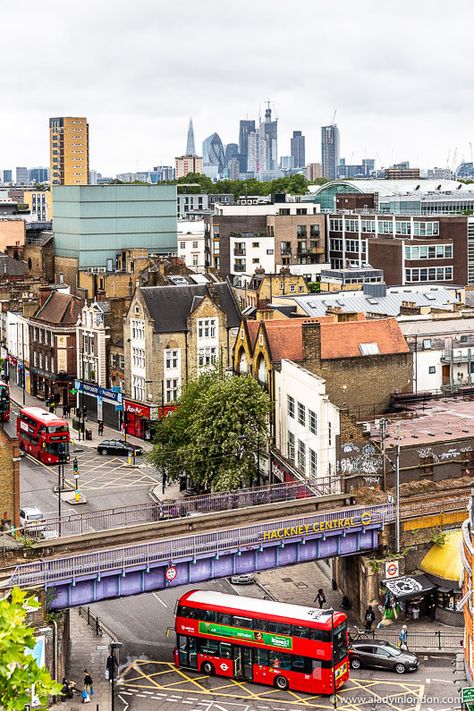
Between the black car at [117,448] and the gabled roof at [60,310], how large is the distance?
23901mm

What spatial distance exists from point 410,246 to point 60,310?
5285 centimetres

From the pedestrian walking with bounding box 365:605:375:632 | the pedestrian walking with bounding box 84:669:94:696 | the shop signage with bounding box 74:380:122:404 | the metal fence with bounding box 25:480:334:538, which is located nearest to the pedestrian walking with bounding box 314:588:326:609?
the pedestrian walking with bounding box 365:605:375:632

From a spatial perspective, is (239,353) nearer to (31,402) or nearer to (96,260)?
(31,402)

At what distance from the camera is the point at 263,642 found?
5878 cm

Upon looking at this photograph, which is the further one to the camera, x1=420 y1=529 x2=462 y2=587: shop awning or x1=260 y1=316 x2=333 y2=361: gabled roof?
x1=260 y1=316 x2=333 y2=361: gabled roof

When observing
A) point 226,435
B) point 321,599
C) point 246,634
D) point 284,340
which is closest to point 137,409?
point 284,340

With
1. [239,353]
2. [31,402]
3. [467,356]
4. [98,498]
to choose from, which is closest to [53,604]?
[98,498]

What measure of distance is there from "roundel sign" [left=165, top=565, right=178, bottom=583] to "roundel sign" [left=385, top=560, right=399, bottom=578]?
13420 millimetres

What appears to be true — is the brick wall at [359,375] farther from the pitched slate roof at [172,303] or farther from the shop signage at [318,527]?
the pitched slate roof at [172,303]

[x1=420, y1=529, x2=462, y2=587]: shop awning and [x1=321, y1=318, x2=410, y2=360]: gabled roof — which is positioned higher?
[x1=321, y1=318, x2=410, y2=360]: gabled roof

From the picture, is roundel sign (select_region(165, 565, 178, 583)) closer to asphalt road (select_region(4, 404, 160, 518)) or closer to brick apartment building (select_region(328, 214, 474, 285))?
asphalt road (select_region(4, 404, 160, 518))

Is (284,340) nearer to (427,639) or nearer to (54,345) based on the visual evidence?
(427,639)

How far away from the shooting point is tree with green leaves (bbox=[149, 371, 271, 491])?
280 ft

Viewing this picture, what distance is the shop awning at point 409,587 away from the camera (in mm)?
67000
